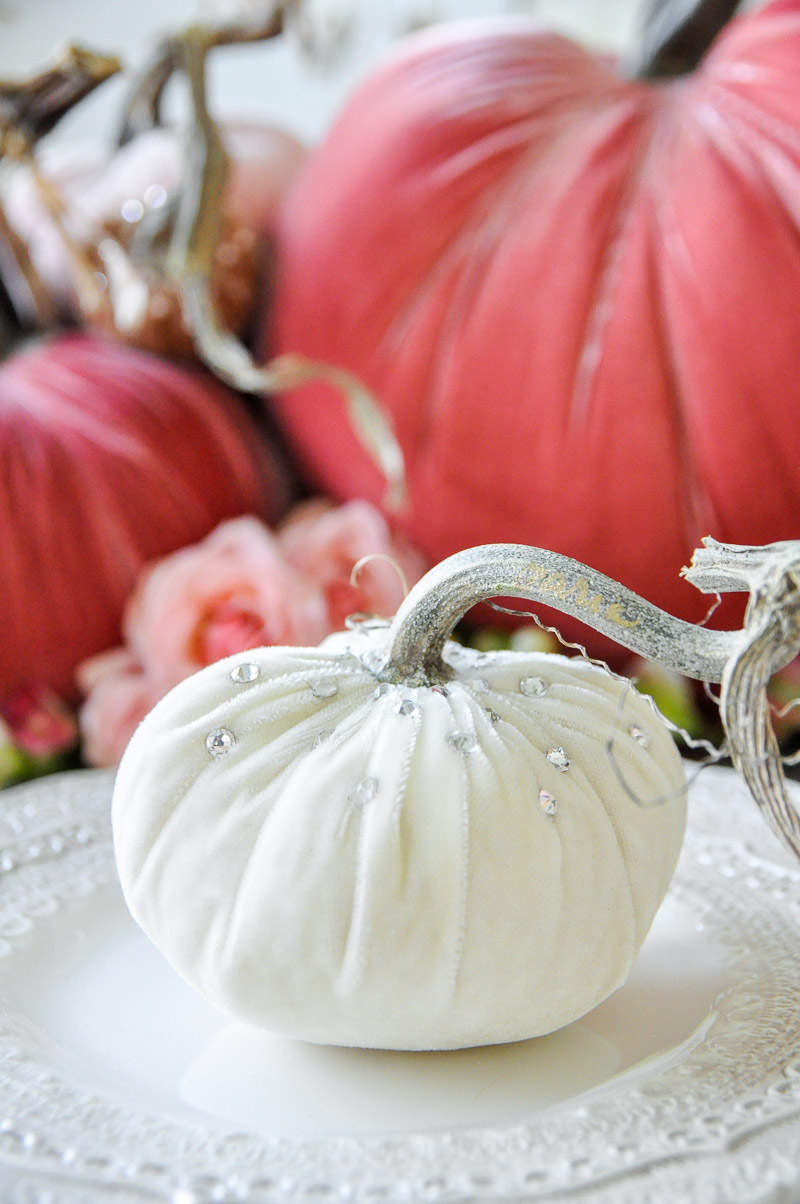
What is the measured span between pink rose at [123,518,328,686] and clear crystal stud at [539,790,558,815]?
1.09ft

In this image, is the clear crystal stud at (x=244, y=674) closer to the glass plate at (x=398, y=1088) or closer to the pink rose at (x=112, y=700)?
the glass plate at (x=398, y=1088)

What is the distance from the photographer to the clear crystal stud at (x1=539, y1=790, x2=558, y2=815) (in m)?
0.38

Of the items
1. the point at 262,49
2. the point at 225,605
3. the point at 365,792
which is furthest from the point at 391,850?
the point at 262,49

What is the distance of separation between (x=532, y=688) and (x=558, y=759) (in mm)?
34

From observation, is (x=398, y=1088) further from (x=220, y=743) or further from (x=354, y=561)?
(x=354, y=561)

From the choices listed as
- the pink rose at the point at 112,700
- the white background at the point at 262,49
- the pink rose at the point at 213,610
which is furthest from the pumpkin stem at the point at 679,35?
the white background at the point at 262,49

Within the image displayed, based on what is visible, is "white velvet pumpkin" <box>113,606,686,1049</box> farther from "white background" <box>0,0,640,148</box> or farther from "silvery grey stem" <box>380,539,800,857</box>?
"white background" <box>0,0,640,148</box>

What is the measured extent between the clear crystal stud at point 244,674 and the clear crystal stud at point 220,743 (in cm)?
2

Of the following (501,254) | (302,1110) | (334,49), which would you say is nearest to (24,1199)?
(302,1110)

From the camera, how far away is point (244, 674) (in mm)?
416

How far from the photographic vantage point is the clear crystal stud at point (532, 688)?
416 mm

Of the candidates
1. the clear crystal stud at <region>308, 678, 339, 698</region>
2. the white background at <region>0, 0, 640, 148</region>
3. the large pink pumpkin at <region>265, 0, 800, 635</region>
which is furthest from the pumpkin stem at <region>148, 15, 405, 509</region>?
the white background at <region>0, 0, 640, 148</region>

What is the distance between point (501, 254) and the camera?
27.0 inches

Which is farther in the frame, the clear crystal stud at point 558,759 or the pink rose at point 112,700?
the pink rose at point 112,700
